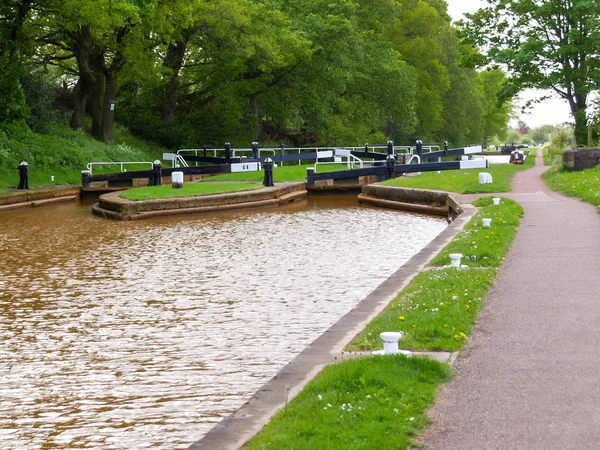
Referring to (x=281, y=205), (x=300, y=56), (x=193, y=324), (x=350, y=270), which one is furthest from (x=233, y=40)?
(x=193, y=324)

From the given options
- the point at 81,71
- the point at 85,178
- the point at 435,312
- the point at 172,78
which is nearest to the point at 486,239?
the point at 435,312

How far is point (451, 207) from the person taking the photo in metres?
21.3

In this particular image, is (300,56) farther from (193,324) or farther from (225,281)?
(193,324)

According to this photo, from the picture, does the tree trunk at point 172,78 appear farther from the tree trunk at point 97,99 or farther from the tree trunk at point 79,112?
the tree trunk at point 79,112

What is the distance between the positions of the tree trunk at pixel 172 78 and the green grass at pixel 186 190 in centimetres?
1645

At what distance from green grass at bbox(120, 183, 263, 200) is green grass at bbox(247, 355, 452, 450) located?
58.9 ft

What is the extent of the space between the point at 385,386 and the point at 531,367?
4.02ft

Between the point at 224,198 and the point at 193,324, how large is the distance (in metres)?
15.2

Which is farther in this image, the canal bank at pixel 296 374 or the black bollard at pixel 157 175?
the black bollard at pixel 157 175

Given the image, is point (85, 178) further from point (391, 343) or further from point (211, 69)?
point (391, 343)

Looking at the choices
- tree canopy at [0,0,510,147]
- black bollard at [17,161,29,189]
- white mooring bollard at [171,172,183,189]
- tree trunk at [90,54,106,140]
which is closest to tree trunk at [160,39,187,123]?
tree canopy at [0,0,510,147]

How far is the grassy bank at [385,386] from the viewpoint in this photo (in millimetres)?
4938

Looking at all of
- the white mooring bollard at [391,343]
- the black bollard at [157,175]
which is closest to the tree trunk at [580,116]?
the black bollard at [157,175]

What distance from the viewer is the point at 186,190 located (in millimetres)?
25344
